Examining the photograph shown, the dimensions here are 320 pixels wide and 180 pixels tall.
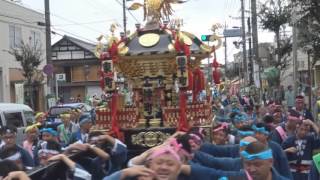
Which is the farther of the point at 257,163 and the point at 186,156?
the point at 186,156

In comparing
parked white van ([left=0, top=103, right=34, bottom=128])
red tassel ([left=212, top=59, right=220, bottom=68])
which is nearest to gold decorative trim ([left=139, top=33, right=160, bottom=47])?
red tassel ([left=212, top=59, right=220, bottom=68])

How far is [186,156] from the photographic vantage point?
5.16 m

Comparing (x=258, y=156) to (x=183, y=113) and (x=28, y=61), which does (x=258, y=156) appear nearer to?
(x=183, y=113)

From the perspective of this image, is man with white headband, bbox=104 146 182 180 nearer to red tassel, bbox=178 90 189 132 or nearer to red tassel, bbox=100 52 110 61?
red tassel, bbox=178 90 189 132

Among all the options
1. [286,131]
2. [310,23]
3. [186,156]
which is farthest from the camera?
[310,23]

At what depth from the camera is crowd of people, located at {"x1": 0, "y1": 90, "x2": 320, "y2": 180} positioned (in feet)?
13.4

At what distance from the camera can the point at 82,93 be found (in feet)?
179

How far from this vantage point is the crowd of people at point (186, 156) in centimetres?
408

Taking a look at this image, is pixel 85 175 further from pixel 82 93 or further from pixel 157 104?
pixel 82 93

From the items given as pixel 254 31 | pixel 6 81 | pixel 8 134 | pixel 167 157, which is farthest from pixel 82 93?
pixel 167 157

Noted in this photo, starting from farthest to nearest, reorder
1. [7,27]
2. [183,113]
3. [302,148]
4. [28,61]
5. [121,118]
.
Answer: [7,27] → [28,61] → [121,118] → [183,113] → [302,148]

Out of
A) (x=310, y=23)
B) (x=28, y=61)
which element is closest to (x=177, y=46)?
(x=310, y=23)

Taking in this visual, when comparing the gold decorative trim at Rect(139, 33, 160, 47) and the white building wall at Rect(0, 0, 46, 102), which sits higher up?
the white building wall at Rect(0, 0, 46, 102)

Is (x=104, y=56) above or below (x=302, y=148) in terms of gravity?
above
